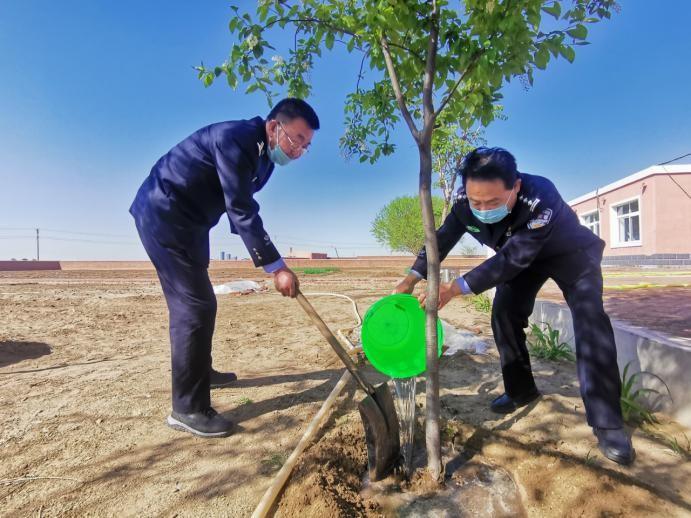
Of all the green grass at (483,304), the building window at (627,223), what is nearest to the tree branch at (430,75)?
the green grass at (483,304)

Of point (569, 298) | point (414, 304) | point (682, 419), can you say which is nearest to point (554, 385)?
point (682, 419)

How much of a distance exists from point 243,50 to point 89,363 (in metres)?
3.25

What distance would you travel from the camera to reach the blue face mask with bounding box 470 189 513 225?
1966 millimetres

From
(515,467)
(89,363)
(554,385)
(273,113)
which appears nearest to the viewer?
(515,467)

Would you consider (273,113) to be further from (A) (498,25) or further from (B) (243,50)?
(A) (498,25)

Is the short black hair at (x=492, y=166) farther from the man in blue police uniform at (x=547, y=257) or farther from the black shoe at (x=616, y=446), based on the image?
the black shoe at (x=616, y=446)

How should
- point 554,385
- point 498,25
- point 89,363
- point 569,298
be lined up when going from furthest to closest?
point 89,363, point 554,385, point 569,298, point 498,25

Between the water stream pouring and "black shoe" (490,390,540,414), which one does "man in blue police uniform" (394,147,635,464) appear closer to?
the water stream pouring

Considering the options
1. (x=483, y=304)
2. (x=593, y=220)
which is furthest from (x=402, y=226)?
(x=483, y=304)

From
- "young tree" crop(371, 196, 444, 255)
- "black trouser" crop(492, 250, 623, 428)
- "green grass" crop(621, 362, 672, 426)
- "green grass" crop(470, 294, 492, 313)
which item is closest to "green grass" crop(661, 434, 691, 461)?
"green grass" crop(621, 362, 672, 426)

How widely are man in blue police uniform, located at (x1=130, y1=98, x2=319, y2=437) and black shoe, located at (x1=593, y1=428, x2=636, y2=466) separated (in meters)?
1.88

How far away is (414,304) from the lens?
1961mm

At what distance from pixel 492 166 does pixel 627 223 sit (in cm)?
1955

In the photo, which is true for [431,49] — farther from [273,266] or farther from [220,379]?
[220,379]
